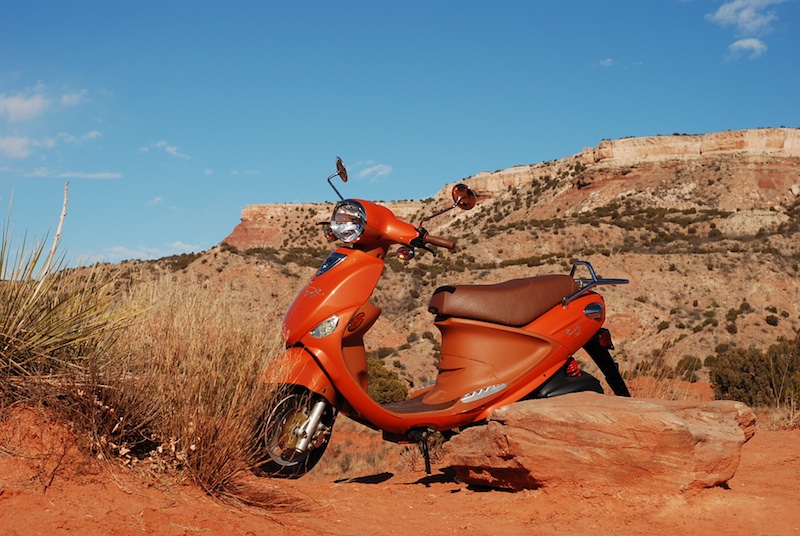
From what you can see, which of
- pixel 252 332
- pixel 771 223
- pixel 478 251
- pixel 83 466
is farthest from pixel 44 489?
pixel 771 223

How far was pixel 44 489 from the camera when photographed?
3.72 m

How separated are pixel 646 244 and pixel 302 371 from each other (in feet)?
132

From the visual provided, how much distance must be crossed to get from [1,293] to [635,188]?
2358 inches

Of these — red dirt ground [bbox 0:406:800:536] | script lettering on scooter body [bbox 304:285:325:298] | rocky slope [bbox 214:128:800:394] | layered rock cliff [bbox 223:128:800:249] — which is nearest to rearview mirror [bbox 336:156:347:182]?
script lettering on scooter body [bbox 304:285:325:298]

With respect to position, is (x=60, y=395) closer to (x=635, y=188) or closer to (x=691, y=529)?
(x=691, y=529)

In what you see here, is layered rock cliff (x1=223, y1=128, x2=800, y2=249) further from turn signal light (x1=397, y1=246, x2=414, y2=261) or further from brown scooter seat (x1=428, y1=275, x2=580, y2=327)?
Result: turn signal light (x1=397, y1=246, x2=414, y2=261)

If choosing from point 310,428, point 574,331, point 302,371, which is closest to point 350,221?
point 302,371

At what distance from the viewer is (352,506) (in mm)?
4945

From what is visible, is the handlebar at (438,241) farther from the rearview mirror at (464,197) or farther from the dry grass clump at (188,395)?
the dry grass clump at (188,395)

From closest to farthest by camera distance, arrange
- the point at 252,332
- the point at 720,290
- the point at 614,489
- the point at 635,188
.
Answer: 1. the point at 614,489
2. the point at 252,332
3. the point at 720,290
4. the point at 635,188

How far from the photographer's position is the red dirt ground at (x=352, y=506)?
366 cm

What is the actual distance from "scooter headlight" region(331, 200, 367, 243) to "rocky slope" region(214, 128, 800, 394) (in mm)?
4716

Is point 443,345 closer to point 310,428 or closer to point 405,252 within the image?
point 405,252

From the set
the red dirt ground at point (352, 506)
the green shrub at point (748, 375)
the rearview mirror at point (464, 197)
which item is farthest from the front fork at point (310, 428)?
the green shrub at point (748, 375)
